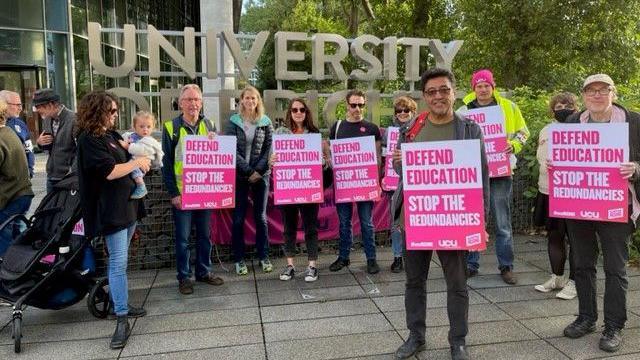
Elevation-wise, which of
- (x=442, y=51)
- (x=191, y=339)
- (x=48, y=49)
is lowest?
(x=191, y=339)

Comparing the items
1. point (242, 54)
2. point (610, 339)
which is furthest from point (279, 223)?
point (610, 339)

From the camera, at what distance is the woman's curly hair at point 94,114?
12.7 feet

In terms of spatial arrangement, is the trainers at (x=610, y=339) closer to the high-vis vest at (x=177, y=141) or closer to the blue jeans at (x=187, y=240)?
the blue jeans at (x=187, y=240)

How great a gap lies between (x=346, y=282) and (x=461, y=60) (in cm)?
1290

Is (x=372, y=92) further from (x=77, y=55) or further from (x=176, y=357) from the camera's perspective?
(x=77, y=55)

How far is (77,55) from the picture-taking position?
17875mm

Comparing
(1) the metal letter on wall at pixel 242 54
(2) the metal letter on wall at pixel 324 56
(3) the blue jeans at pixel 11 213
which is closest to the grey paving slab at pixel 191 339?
(3) the blue jeans at pixel 11 213

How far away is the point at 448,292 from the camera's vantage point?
3.54 m

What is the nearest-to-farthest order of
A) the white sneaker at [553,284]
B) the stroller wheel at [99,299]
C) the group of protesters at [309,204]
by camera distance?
the group of protesters at [309,204]
the stroller wheel at [99,299]
the white sneaker at [553,284]

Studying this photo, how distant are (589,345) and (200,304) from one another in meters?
3.15

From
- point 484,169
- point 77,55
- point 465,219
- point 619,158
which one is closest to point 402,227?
point 465,219

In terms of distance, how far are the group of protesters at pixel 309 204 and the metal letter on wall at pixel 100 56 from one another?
3.83ft

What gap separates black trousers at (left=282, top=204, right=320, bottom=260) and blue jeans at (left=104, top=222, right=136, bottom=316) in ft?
5.86

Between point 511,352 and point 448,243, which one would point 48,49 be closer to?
point 448,243
